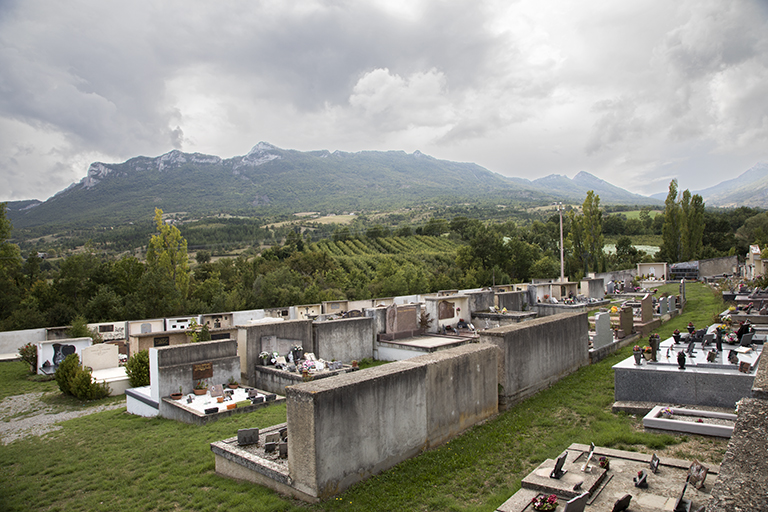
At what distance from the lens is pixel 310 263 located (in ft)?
182

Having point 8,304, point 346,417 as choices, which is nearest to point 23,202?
point 8,304

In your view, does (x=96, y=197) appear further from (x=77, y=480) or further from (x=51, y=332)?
(x=77, y=480)

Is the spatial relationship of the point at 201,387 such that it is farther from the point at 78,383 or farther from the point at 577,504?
the point at 577,504

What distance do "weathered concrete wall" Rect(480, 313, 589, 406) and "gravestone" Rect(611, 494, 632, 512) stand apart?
13.3ft

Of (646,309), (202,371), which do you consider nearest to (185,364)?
(202,371)

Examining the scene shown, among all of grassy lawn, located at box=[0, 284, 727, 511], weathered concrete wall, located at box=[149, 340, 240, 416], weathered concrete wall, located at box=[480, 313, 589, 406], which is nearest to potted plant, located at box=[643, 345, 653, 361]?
grassy lawn, located at box=[0, 284, 727, 511]

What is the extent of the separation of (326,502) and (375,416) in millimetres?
1274

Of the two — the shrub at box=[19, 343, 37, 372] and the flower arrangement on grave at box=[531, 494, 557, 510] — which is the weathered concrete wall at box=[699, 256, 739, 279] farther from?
the shrub at box=[19, 343, 37, 372]

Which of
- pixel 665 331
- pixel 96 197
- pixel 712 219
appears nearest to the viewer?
pixel 665 331

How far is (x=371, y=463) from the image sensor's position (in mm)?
6148

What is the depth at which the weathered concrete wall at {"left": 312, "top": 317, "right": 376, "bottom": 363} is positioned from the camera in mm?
15883

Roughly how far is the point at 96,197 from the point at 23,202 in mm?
34605

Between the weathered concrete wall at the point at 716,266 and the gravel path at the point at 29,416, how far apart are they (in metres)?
44.8

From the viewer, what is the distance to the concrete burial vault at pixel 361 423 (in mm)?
5598
